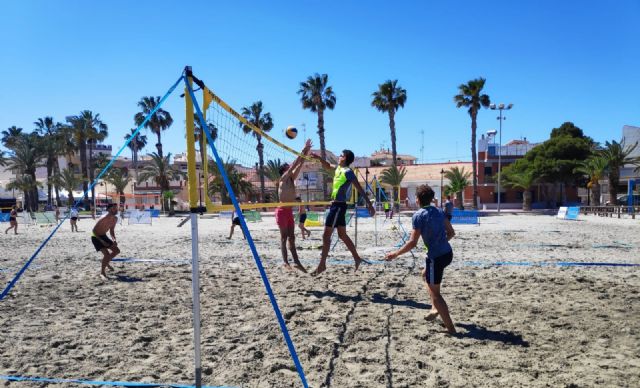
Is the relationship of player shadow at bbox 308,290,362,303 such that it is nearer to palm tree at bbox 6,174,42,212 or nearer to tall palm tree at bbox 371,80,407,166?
tall palm tree at bbox 371,80,407,166

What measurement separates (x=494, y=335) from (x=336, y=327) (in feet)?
4.71

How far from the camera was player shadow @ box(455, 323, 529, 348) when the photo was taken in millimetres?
3877

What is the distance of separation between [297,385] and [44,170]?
80.2 metres

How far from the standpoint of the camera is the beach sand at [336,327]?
3.32 meters

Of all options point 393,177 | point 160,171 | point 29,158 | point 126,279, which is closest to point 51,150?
point 29,158

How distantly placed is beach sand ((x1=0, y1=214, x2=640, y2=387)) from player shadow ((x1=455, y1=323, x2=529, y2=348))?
0.02m

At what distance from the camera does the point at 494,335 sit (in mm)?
4051

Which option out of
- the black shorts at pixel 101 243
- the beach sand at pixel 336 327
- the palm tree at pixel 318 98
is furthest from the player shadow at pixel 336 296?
the palm tree at pixel 318 98

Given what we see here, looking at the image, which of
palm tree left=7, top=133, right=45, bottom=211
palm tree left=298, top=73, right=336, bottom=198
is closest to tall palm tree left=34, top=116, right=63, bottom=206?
palm tree left=7, top=133, right=45, bottom=211

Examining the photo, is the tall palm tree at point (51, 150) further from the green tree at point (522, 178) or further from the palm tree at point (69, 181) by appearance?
the green tree at point (522, 178)

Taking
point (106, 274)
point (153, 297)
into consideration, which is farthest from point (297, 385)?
point (106, 274)

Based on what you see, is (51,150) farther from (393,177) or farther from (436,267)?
(436,267)

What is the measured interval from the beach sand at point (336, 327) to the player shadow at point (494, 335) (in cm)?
2

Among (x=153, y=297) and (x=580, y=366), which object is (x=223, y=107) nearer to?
(x=153, y=297)
